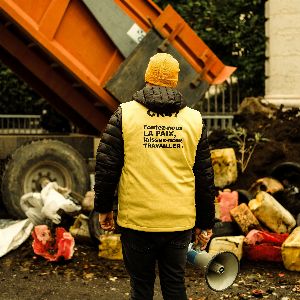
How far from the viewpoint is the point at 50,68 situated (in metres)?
6.76

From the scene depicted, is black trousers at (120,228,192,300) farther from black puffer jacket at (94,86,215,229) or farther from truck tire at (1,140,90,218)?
truck tire at (1,140,90,218)

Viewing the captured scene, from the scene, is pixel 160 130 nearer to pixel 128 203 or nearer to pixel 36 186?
pixel 128 203

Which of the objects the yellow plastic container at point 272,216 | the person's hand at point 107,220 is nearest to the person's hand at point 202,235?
the person's hand at point 107,220

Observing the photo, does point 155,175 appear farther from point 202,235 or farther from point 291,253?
point 291,253

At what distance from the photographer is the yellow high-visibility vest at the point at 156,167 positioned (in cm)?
285

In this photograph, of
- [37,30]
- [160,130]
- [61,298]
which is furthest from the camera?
[37,30]

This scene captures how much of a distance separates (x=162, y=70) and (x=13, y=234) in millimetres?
3096

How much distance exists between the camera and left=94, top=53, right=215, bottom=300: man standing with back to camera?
285 cm

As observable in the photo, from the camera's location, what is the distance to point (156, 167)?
2854 mm

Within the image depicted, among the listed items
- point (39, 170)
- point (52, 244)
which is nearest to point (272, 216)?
point (52, 244)

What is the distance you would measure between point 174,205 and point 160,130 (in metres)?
0.36

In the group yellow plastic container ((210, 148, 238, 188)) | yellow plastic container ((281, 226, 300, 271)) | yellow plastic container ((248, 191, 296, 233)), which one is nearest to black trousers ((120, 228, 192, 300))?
yellow plastic container ((281, 226, 300, 271))

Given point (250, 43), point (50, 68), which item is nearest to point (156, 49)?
point (50, 68)

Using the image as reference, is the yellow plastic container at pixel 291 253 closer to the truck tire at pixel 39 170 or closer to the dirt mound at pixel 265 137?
the dirt mound at pixel 265 137
